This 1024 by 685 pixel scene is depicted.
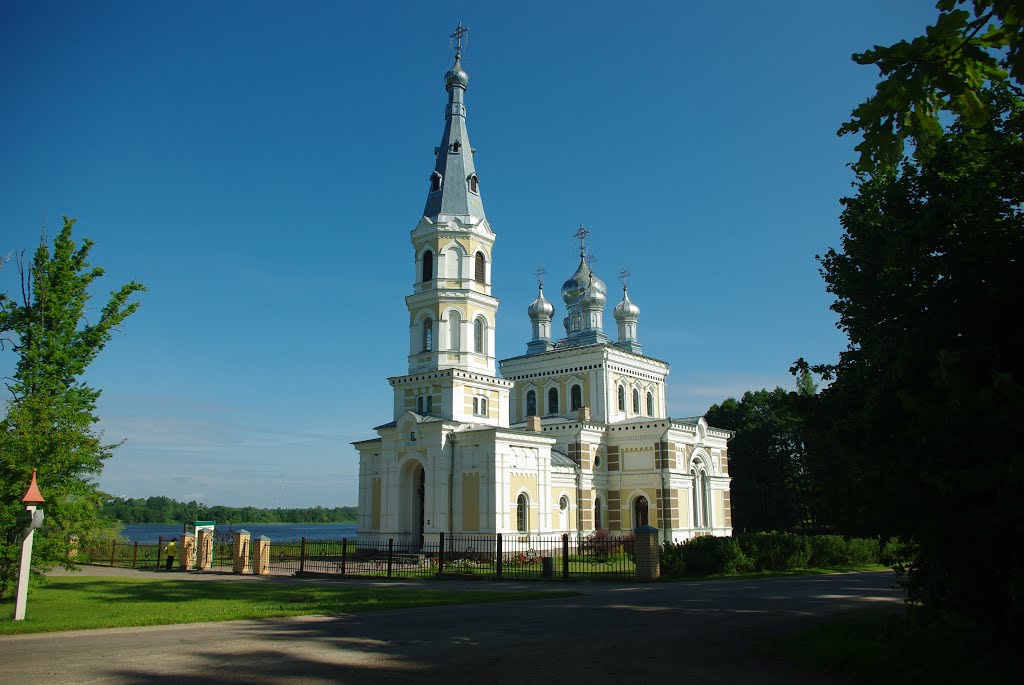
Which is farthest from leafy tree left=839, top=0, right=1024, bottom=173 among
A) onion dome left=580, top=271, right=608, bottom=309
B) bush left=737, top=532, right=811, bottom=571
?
onion dome left=580, top=271, right=608, bottom=309

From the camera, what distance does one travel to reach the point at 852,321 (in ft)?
47.5

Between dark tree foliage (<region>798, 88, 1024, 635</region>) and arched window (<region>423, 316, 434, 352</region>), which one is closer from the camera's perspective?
dark tree foliage (<region>798, 88, 1024, 635</region>)

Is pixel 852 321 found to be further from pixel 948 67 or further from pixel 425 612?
pixel 425 612

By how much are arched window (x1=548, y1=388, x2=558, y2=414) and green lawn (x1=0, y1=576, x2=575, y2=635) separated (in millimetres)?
25780

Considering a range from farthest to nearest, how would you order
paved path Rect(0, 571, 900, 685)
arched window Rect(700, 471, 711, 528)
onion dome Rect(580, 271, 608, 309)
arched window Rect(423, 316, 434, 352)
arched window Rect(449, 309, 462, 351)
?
1. onion dome Rect(580, 271, 608, 309)
2. arched window Rect(700, 471, 711, 528)
3. arched window Rect(423, 316, 434, 352)
4. arched window Rect(449, 309, 462, 351)
5. paved path Rect(0, 571, 900, 685)

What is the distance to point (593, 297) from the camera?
48.6 meters

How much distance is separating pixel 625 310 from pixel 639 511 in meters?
14.2

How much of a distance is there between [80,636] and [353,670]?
6161 mm

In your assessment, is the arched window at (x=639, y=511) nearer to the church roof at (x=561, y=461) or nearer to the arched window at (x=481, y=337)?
the church roof at (x=561, y=461)

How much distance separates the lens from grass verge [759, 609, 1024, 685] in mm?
8898

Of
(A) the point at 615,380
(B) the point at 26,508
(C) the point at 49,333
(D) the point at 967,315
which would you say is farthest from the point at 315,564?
(D) the point at 967,315

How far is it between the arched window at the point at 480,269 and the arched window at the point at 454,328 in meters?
2.18

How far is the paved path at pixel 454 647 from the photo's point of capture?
30.9 feet

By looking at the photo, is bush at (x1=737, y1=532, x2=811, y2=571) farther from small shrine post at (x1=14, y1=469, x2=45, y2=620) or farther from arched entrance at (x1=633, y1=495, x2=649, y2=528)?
small shrine post at (x1=14, y1=469, x2=45, y2=620)
